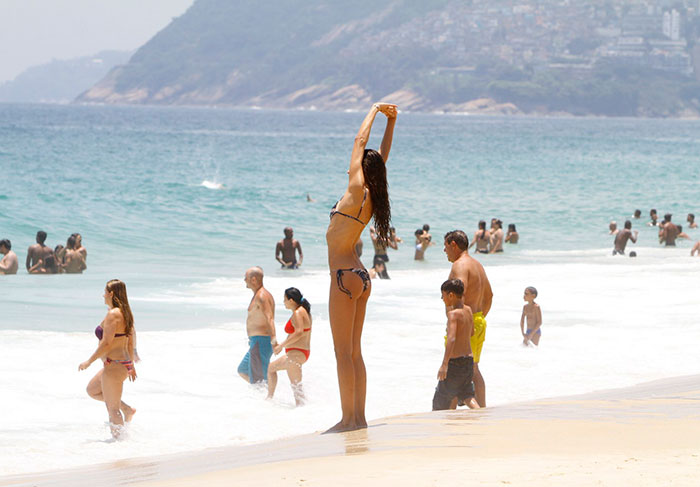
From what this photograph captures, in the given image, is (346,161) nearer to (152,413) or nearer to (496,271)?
(496,271)

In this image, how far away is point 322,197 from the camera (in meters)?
39.7

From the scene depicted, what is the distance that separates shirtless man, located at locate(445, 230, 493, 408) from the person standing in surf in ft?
5.79

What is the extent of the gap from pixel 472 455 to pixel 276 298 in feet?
37.6

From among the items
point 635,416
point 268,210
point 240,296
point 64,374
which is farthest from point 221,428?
point 268,210

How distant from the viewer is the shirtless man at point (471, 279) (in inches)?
283

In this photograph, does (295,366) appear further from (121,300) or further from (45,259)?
(45,259)

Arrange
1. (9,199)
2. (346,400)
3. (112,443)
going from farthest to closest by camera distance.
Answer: (9,199) → (112,443) → (346,400)

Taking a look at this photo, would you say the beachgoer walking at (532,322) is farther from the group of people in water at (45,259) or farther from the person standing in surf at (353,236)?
the group of people in water at (45,259)

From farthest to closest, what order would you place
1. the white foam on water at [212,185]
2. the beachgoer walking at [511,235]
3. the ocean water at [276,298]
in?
the white foam on water at [212,185], the beachgoer walking at [511,235], the ocean water at [276,298]

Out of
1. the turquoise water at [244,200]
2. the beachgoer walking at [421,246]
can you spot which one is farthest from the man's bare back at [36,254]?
the beachgoer walking at [421,246]

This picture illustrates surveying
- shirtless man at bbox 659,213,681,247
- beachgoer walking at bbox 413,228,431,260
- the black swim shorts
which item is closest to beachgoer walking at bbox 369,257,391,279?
beachgoer walking at bbox 413,228,431,260

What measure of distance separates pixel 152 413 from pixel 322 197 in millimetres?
31157

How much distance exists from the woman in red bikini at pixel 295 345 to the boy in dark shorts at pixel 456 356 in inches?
83.6

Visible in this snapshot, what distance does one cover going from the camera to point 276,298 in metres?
16.2
